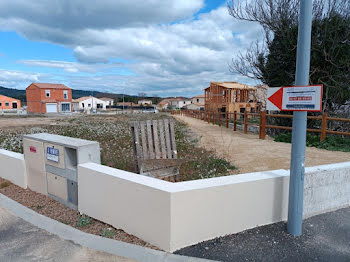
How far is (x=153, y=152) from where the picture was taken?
196 inches

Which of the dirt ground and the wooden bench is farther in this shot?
the dirt ground

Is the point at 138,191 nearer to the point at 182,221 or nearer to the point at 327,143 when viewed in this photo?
the point at 182,221

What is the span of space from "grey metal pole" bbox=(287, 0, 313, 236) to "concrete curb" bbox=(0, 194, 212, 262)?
123cm

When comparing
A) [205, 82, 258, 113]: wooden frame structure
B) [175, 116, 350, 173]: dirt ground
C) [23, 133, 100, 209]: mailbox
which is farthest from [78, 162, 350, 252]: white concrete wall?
[205, 82, 258, 113]: wooden frame structure

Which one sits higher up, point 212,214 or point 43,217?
point 212,214

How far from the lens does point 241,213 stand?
312 cm

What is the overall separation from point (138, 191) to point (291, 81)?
10968 millimetres

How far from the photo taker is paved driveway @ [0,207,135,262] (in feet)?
8.90

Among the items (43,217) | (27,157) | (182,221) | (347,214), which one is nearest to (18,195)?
(27,157)

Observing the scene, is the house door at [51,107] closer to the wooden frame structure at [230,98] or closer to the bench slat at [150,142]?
the wooden frame structure at [230,98]

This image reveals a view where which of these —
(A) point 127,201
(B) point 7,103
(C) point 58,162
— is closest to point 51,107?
(B) point 7,103

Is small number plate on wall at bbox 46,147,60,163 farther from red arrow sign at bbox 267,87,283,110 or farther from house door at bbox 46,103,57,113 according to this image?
house door at bbox 46,103,57,113

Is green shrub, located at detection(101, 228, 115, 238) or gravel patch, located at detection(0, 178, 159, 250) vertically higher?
green shrub, located at detection(101, 228, 115, 238)

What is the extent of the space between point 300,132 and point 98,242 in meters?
2.61
